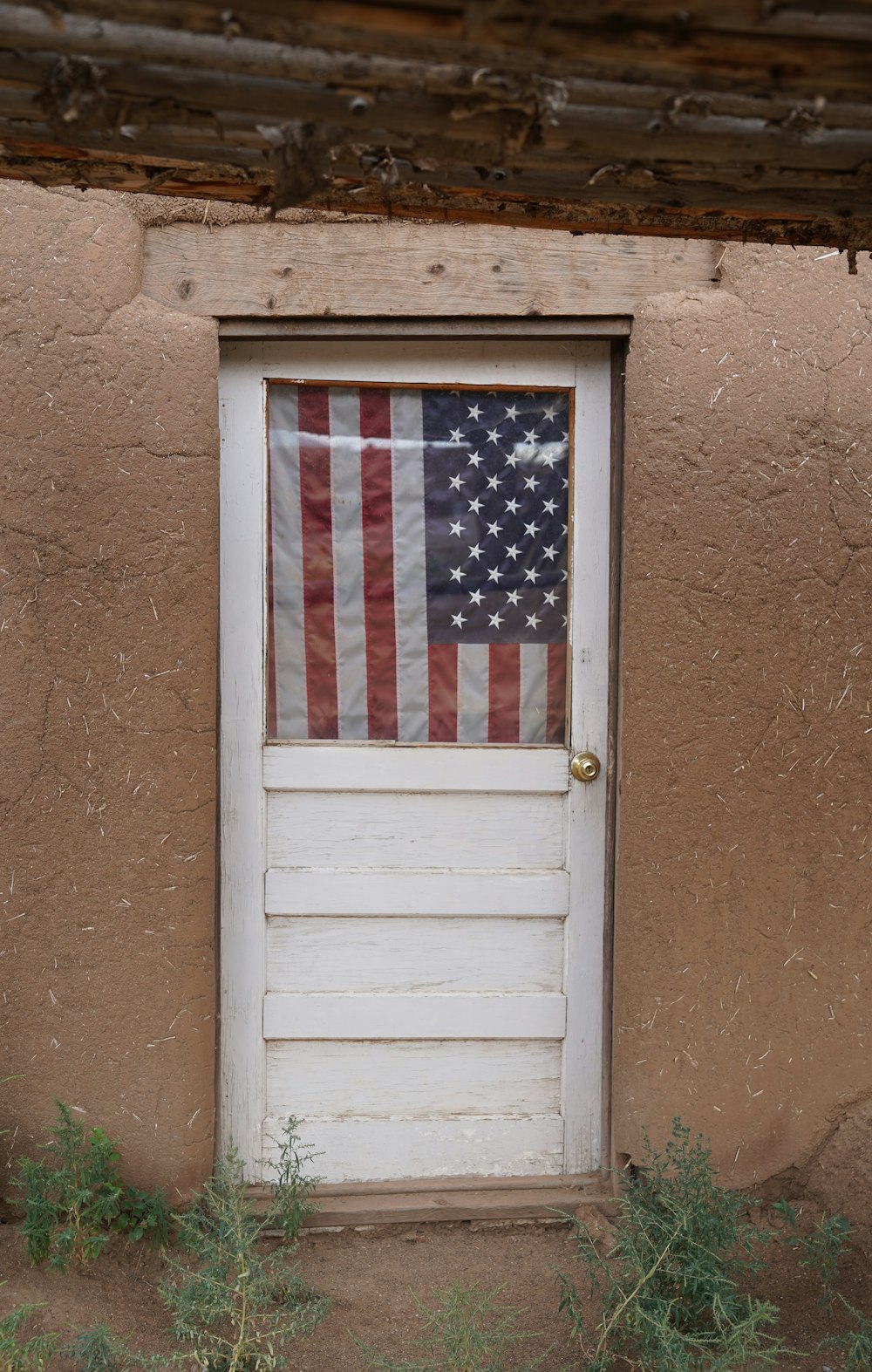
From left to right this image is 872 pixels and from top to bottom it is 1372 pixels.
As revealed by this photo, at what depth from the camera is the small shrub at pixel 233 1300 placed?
2.10m

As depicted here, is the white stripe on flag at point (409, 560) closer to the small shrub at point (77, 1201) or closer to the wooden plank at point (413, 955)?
the wooden plank at point (413, 955)

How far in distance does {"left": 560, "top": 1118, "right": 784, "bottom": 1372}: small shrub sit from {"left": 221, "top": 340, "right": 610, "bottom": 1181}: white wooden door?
54 centimetres

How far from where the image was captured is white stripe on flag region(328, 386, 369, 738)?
282 cm

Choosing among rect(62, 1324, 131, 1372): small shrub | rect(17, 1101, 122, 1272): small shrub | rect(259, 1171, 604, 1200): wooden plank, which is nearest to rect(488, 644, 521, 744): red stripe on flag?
rect(259, 1171, 604, 1200): wooden plank

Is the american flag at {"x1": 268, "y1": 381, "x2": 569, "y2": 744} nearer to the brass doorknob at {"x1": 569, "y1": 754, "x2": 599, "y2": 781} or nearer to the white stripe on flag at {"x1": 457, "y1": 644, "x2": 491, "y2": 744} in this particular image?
the white stripe on flag at {"x1": 457, "y1": 644, "x2": 491, "y2": 744}

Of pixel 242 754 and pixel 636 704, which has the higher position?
pixel 636 704

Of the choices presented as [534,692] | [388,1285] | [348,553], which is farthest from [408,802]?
[388,1285]

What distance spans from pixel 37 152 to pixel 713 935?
236 cm

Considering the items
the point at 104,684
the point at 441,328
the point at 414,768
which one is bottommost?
the point at 414,768

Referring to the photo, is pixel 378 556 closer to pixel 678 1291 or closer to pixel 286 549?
pixel 286 549

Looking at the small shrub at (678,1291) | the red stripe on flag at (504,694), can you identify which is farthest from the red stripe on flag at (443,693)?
the small shrub at (678,1291)

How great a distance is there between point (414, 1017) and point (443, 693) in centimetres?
Answer: 94

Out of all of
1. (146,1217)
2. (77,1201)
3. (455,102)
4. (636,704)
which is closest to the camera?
(455,102)

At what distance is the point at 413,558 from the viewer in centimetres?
Result: 284
